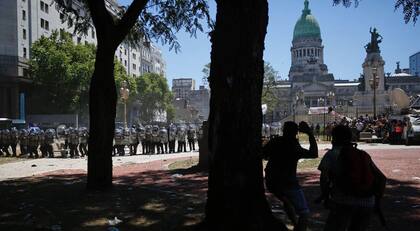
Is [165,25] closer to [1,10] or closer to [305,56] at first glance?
[1,10]

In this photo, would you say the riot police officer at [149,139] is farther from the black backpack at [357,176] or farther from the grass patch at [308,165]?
the black backpack at [357,176]

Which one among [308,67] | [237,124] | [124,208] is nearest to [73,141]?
[124,208]

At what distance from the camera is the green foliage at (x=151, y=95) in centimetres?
8425

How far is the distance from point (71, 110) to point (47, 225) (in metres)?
52.5

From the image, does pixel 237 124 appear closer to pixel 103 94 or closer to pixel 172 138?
pixel 103 94

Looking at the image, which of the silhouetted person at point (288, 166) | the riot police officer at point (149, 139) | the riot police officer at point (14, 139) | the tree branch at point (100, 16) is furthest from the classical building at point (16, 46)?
the silhouetted person at point (288, 166)

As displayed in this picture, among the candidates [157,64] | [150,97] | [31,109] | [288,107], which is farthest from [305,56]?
[31,109]

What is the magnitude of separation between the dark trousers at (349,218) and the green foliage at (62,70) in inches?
2036

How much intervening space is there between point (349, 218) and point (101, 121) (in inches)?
232

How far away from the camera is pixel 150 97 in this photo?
8744 centimetres

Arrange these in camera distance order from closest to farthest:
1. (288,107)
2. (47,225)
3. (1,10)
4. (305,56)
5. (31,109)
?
(47,225), (1,10), (31,109), (288,107), (305,56)

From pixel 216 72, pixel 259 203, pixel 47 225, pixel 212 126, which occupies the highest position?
pixel 216 72

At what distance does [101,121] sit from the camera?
9.61 meters

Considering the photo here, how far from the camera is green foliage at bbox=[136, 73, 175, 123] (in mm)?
84250
